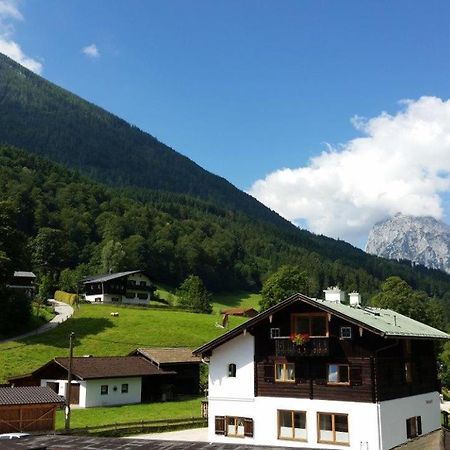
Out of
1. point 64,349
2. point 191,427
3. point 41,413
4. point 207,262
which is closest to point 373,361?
point 191,427

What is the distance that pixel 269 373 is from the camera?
37.1 metres

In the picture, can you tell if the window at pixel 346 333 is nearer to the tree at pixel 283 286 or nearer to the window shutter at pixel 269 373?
the window shutter at pixel 269 373

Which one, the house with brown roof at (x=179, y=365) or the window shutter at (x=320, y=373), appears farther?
the house with brown roof at (x=179, y=365)

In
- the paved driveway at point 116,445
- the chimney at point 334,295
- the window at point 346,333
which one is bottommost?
the paved driveway at point 116,445

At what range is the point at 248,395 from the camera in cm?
3753

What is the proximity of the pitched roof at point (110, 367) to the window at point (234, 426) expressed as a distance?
2088 centimetres

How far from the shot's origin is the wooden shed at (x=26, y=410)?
40156 mm

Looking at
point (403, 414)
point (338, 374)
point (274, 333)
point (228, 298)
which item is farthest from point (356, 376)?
point (228, 298)

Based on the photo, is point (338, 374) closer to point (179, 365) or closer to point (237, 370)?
point (237, 370)

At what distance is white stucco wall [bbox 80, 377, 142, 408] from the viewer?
181 feet

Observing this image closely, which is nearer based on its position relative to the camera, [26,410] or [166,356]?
[26,410]

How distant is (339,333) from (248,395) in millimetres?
7783

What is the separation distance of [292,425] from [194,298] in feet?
284

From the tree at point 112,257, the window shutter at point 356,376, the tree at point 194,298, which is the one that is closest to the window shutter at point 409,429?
the window shutter at point 356,376
